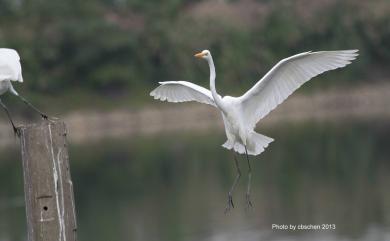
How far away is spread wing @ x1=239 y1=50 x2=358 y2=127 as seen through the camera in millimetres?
7812

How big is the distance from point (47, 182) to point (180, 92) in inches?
137

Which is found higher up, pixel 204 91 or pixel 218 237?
pixel 204 91

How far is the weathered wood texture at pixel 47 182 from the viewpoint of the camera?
18.7 feet

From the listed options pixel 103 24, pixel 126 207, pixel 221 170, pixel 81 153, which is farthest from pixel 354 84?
pixel 126 207

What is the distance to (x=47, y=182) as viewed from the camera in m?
5.69

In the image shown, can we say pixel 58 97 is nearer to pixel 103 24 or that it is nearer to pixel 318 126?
pixel 103 24

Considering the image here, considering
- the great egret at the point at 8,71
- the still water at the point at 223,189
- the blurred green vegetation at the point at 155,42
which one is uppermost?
the blurred green vegetation at the point at 155,42

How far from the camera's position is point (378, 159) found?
1900 cm

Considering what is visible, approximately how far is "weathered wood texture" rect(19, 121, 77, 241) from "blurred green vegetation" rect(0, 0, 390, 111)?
100 feet

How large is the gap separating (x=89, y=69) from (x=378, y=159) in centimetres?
2101

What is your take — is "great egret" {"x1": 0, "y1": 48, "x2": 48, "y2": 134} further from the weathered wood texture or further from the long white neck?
the weathered wood texture

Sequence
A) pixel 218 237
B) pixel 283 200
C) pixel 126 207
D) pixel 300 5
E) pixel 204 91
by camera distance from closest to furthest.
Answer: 1. pixel 204 91
2. pixel 218 237
3. pixel 283 200
4. pixel 126 207
5. pixel 300 5

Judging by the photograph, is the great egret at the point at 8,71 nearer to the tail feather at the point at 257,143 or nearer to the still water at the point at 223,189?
the tail feather at the point at 257,143

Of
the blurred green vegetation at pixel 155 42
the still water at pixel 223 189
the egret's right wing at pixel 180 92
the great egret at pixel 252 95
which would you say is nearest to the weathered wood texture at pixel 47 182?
the great egret at pixel 252 95
